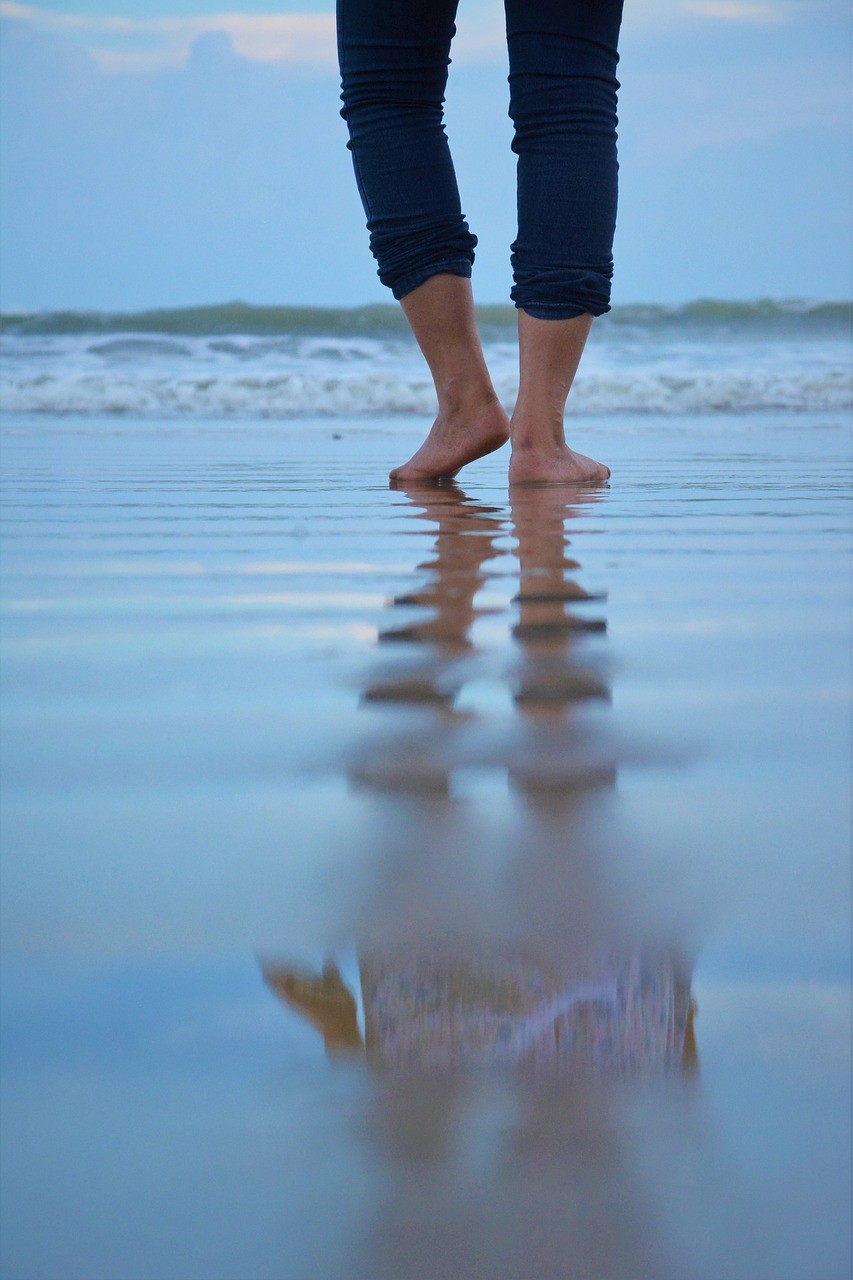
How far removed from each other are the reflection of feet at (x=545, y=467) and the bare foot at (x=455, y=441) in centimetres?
13

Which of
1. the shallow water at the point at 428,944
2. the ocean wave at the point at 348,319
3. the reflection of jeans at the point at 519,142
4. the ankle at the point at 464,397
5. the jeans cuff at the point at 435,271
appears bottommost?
the shallow water at the point at 428,944

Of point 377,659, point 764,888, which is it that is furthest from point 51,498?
point 764,888

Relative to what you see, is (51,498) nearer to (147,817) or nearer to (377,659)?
(377,659)

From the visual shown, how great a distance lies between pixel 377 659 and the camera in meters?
0.63

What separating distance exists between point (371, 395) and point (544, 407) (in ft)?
11.9

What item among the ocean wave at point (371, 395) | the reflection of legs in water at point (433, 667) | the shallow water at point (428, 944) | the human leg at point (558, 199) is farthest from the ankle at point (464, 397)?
the ocean wave at point (371, 395)

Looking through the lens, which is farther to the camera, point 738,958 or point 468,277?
point 468,277

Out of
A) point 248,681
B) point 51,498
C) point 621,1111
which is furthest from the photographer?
point 51,498

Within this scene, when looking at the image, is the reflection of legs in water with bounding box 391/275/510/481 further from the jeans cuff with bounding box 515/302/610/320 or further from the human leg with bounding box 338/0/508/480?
the jeans cuff with bounding box 515/302/610/320

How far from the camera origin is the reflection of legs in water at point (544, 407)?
1773 mm

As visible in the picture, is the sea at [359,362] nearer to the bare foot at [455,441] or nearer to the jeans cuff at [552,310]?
the bare foot at [455,441]

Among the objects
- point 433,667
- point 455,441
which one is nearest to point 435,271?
point 455,441

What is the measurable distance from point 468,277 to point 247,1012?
1.72 m

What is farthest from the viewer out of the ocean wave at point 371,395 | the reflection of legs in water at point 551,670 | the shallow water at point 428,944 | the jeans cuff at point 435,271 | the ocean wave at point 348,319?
the ocean wave at point 348,319
